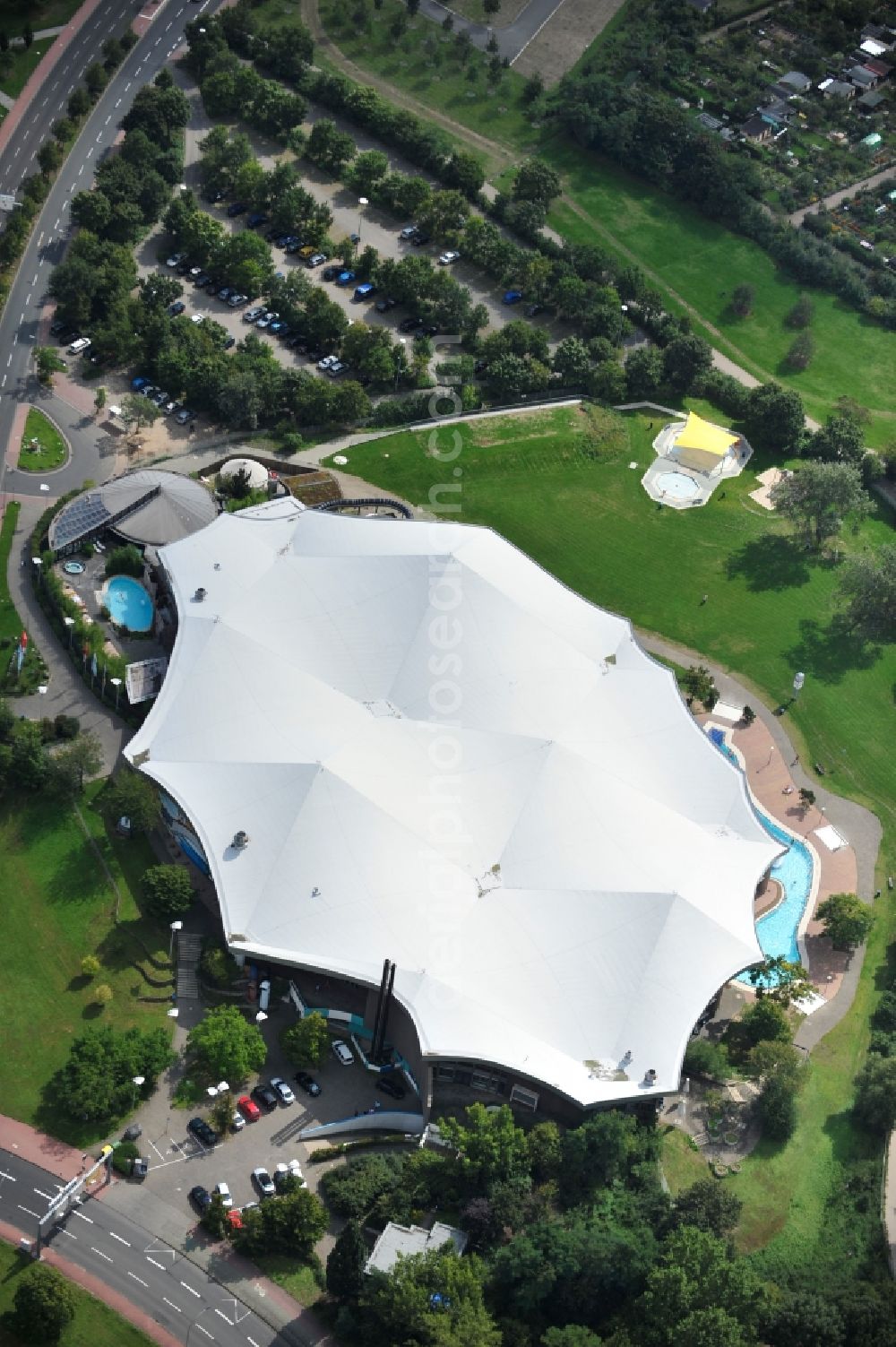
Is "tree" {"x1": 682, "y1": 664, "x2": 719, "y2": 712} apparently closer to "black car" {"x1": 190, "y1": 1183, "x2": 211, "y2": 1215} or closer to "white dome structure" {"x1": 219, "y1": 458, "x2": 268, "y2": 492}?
"white dome structure" {"x1": 219, "y1": 458, "x2": 268, "y2": 492}

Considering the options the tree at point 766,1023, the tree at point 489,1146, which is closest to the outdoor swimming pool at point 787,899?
the tree at point 766,1023

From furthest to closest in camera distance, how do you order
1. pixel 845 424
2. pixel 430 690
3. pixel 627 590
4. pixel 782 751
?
pixel 845 424 → pixel 627 590 → pixel 782 751 → pixel 430 690

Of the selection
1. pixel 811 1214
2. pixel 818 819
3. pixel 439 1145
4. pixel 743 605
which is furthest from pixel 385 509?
pixel 811 1214

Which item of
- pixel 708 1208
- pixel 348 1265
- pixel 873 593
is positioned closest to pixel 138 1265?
pixel 348 1265

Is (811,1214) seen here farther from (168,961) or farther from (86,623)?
(86,623)

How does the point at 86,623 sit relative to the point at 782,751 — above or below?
below

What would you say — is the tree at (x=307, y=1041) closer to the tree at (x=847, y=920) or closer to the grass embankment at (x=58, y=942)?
the grass embankment at (x=58, y=942)
